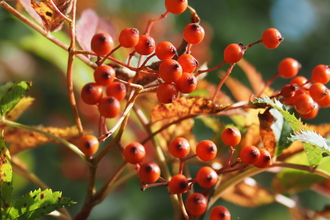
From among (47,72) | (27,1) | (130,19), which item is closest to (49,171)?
(47,72)

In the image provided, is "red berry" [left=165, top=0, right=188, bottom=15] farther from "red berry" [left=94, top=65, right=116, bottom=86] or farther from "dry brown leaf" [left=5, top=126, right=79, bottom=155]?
"dry brown leaf" [left=5, top=126, right=79, bottom=155]

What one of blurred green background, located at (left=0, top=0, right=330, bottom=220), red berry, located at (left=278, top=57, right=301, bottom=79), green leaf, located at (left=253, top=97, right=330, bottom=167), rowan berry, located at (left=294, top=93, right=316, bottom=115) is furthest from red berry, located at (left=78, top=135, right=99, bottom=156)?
blurred green background, located at (left=0, top=0, right=330, bottom=220)

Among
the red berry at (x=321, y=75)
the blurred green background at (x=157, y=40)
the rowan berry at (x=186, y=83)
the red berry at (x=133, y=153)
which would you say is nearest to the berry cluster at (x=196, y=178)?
the red berry at (x=133, y=153)

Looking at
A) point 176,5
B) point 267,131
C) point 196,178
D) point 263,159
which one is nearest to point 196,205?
point 196,178

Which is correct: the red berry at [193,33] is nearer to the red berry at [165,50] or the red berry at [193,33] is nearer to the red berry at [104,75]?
the red berry at [165,50]

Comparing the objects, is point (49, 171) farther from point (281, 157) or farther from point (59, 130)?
point (281, 157)

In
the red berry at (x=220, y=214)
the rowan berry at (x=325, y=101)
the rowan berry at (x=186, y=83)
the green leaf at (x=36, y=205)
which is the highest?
the rowan berry at (x=186, y=83)
